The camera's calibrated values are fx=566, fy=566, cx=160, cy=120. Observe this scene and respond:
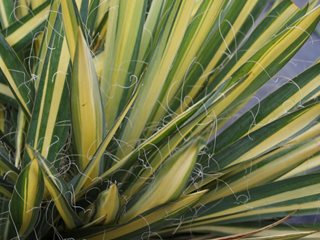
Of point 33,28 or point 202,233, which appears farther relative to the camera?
point 33,28

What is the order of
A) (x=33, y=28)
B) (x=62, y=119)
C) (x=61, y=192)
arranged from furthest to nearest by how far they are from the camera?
(x=33, y=28) < (x=62, y=119) < (x=61, y=192)

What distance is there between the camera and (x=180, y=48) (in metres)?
1.01

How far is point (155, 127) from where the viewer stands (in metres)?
1.03

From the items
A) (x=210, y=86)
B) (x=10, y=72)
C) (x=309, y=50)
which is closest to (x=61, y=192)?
(x=10, y=72)

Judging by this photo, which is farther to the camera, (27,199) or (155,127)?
(155,127)

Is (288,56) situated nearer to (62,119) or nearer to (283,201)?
(283,201)

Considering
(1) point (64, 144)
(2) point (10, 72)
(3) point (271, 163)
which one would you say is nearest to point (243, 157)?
(3) point (271, 163)

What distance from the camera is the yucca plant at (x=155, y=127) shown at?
2.65 feet

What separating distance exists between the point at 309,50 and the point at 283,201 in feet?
3.32

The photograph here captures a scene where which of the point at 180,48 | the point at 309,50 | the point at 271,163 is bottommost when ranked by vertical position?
the point at 309,50

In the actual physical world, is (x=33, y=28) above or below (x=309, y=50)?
above

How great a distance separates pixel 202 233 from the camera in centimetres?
101

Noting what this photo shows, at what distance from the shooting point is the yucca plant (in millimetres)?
808

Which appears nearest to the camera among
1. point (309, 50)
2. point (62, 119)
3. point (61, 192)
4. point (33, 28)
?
point (61, 192)
